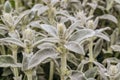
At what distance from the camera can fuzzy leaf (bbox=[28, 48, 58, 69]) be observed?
1002mm

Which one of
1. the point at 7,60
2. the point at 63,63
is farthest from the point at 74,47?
the point at 7,60

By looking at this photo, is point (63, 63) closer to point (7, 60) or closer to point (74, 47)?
point (74, 47)

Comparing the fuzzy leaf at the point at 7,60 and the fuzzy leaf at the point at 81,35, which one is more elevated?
the fuzzy leaf at the point at 81,35

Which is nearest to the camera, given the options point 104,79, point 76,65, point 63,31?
point 63,31

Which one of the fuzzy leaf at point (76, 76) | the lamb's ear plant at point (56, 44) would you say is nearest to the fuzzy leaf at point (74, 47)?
the lamb's ear plant at point (56, 44)

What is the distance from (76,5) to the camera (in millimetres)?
1685

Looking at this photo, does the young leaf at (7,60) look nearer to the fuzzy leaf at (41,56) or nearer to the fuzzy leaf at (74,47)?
the fuzzy leaf at (41,56)

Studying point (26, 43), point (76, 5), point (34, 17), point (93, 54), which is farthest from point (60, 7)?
point (26, 43)

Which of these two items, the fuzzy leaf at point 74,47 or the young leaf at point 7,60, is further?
the young leaf at point 7,60

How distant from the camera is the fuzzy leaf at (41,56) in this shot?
100cm

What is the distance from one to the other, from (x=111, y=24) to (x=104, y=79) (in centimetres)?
66

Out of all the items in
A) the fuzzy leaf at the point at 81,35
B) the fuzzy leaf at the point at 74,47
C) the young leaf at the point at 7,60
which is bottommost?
the young leaf at the point at 7,60

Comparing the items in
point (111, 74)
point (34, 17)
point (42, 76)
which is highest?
point (34, 17)

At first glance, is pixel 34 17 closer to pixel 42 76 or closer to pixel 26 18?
pixel 26 18
